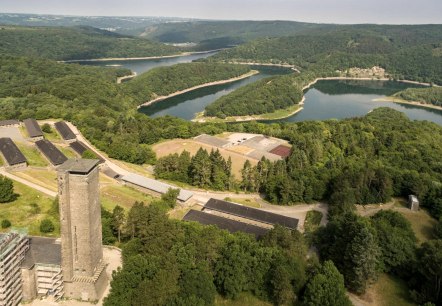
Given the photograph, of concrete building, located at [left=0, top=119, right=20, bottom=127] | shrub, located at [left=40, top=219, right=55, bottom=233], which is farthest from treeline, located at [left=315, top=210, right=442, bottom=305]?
concrete building, located at [left=0, top=119, right=20, bottom=127]

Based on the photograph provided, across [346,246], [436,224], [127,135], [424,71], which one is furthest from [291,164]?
[424,71]

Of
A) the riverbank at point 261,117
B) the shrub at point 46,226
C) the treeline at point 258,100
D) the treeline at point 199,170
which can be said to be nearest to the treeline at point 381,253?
the treeline at point 199,170

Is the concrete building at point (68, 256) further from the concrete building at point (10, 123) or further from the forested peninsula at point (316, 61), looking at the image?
the forested peninsula at point (316, 61)

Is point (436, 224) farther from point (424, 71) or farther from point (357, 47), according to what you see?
point (357, 47)

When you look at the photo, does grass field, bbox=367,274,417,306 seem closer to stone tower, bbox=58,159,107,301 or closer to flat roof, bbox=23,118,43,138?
stone tower, bbox=58,159,107,301

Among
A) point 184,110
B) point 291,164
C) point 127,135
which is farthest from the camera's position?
point 184,110

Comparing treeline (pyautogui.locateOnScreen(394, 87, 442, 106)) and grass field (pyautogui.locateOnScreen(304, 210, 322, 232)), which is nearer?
grass field (pyautogui.locateOnScreen(304, 210, 322, 232))
